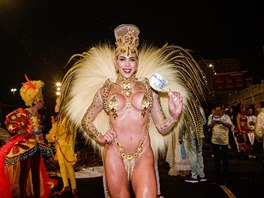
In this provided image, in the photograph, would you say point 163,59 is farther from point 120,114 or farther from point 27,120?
point 27,120

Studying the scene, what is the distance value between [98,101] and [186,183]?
4.67 m

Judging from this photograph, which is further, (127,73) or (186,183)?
(186,183)

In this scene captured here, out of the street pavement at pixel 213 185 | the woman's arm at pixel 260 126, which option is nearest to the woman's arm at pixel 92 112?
the woman's arm at pixel 260 126

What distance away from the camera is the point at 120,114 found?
3.29 m

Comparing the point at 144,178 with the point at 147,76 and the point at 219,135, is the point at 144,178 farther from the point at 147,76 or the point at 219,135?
the point at 219,135

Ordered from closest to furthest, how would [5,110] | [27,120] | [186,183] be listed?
[27,120], [186,183], [5,110]

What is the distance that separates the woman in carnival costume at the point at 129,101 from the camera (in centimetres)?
317

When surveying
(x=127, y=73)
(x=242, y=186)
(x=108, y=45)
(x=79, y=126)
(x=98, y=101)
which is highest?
(x=108, y=45)

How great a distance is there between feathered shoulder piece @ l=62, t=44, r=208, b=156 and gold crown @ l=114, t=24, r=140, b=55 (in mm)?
458

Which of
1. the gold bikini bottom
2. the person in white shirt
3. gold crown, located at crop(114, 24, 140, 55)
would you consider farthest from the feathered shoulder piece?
the person in white shirt

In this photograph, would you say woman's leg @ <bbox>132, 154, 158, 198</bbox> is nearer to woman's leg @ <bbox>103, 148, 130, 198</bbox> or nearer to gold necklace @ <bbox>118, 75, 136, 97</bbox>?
woman's leg @ <bbox>103, 148, 130, 198</bbox>

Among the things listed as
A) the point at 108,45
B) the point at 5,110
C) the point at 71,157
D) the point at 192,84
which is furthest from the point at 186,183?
the point at 5,110

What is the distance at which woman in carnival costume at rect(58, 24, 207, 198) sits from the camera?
3168 millimetres

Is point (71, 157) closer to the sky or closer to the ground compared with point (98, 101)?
closer to the ground
